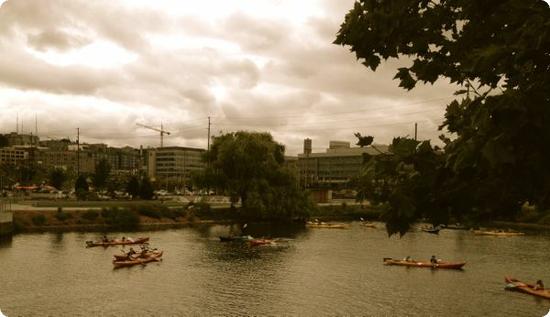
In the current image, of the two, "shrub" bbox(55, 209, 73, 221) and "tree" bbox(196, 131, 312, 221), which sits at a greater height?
"tree" bbox(196, 131, 312, 221)

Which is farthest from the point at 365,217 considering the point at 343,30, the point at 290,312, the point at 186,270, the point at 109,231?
the point at 343,30

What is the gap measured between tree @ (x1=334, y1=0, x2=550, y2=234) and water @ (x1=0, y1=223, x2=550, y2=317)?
27833 millimetres

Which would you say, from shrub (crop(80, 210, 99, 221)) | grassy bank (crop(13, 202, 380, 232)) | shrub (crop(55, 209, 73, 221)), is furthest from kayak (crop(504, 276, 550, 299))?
shrub (crop(55, 209, 73, 221))

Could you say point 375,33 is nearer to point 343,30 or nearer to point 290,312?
point 343,30

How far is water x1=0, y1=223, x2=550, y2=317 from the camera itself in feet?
116

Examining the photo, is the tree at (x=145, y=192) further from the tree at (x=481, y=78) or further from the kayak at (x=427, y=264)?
the tree at (x=481, y=78)

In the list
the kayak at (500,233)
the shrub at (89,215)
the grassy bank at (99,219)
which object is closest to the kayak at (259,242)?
the grassy bank at (99,219)

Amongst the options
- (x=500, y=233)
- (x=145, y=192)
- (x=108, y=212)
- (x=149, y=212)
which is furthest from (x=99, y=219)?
(x=500, y=233)

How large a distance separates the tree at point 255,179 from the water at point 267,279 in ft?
71.3

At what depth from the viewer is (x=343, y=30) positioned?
7.95 metres

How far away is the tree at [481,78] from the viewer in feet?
16.7

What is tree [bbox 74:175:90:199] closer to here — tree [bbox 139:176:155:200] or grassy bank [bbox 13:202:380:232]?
tree [bbox 139:176:155:200]

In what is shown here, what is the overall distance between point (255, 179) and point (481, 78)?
8314 centimetres

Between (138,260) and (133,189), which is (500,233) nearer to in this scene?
(138,260)
